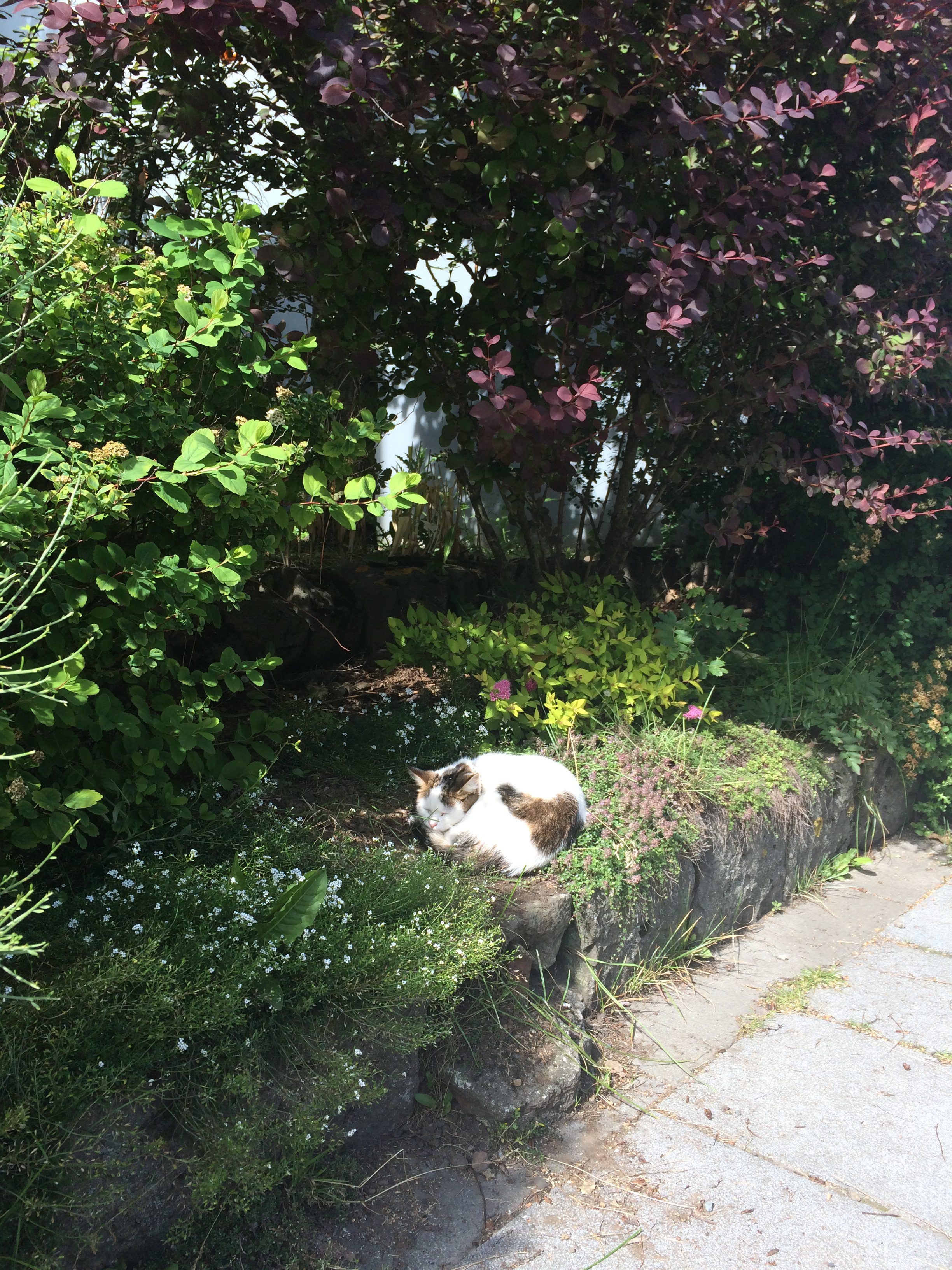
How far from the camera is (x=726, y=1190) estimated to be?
2480mm

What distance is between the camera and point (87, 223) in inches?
82.7

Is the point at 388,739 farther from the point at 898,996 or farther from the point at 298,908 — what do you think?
the point at 898,996

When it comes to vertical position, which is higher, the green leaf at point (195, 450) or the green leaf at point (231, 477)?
the green leaf at point (195, 450)

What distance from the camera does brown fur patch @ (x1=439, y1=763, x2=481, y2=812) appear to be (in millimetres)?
3061

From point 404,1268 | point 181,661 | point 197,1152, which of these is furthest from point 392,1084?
point 181,661

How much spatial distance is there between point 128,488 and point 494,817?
153cm

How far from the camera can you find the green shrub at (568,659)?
378 cm

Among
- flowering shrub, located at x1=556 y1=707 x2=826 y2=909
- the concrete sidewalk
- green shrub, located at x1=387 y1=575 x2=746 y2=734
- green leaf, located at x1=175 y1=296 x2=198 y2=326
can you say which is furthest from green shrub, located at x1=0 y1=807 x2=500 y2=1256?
green leaf, located at x1=175 y1=296 x2=198 y2=326

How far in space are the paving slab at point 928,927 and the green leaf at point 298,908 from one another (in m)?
2.87

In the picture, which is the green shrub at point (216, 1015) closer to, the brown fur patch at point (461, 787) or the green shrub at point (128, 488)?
the green shrub at point (128, 488)

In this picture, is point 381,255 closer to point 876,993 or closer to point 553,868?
point 553,868

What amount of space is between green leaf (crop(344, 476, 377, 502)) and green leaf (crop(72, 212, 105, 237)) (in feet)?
2.70

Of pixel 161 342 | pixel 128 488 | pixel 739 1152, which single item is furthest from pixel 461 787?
pixel 161 342

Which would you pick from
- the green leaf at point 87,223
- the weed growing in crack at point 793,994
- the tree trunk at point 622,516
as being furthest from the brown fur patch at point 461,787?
the tree trunk at point 622,516
